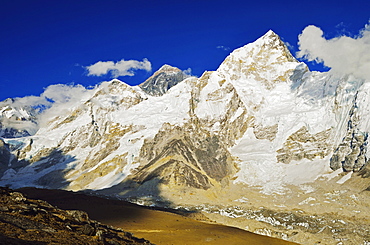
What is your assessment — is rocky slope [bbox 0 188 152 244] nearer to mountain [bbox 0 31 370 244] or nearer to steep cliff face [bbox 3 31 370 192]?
mountain [bbox 0 31 370 244]

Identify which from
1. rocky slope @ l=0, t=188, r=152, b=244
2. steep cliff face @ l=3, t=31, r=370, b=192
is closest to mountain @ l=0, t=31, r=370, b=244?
steep cliff face @ l=3, t=31, r=370, b=192

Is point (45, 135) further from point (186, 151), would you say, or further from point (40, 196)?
point (40, 196)

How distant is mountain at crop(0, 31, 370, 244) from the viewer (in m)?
89.9

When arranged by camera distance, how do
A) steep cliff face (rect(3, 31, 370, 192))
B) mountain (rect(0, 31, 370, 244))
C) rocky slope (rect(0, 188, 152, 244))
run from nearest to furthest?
rocky slope (rect(0, 188, 152, 244)) < mountain (rect(0, 31, 370, 244)) < steep cliff face (rect(3, 31, 370, 192))

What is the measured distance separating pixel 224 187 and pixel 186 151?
26.6 metres

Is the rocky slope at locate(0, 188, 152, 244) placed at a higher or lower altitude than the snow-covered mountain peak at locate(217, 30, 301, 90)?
lower

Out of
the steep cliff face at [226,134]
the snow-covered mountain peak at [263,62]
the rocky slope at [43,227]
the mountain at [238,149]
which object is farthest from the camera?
the snow-covered mountain peak at [263,62]

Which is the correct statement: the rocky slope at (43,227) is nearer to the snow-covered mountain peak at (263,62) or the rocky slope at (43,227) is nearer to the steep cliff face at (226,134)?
the steep cliff face at (226,134)

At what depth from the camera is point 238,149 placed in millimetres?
140750

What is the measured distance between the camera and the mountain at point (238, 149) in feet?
295

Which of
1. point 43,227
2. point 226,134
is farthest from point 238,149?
point 43,227

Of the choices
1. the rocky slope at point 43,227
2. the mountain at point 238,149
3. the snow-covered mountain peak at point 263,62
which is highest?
the snow-covered mountain peak at point 263,62

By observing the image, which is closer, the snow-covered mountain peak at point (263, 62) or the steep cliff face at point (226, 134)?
the steep cliff face at point (226, 134)

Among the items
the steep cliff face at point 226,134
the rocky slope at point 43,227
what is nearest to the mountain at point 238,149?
the steep cliff face at point 226,134
